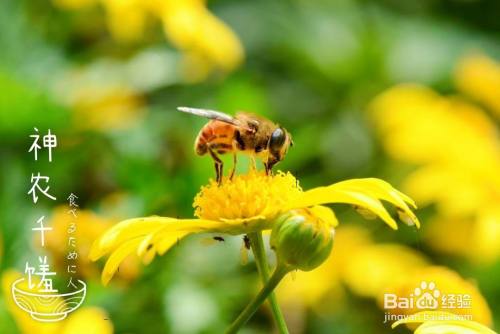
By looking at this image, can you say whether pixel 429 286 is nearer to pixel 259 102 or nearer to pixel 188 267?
pixel 188 267

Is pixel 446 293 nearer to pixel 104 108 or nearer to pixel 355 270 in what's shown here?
pixel 355 270

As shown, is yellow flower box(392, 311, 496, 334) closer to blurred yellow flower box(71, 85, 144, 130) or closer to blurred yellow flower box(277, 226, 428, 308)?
blurred yellow flower box(277, 226, 428, 308)

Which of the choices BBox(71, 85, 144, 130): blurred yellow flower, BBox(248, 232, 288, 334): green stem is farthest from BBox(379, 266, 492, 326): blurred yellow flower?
BBox(71, 85, 144, 130): blurred yellow flower

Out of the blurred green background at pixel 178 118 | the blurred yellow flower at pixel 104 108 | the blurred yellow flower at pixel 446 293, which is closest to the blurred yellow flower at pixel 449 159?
the blurred green background at pixel 178 118

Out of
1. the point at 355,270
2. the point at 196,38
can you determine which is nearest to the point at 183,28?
the point at 196,38

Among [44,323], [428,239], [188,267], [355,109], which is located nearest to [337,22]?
[355,109]

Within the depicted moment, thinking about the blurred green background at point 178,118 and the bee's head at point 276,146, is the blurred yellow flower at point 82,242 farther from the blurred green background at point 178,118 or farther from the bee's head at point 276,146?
the bee's head at point 276,146

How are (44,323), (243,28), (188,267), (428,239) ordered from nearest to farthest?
(44,323)
(188,267)
(428,239)
(243,28)
